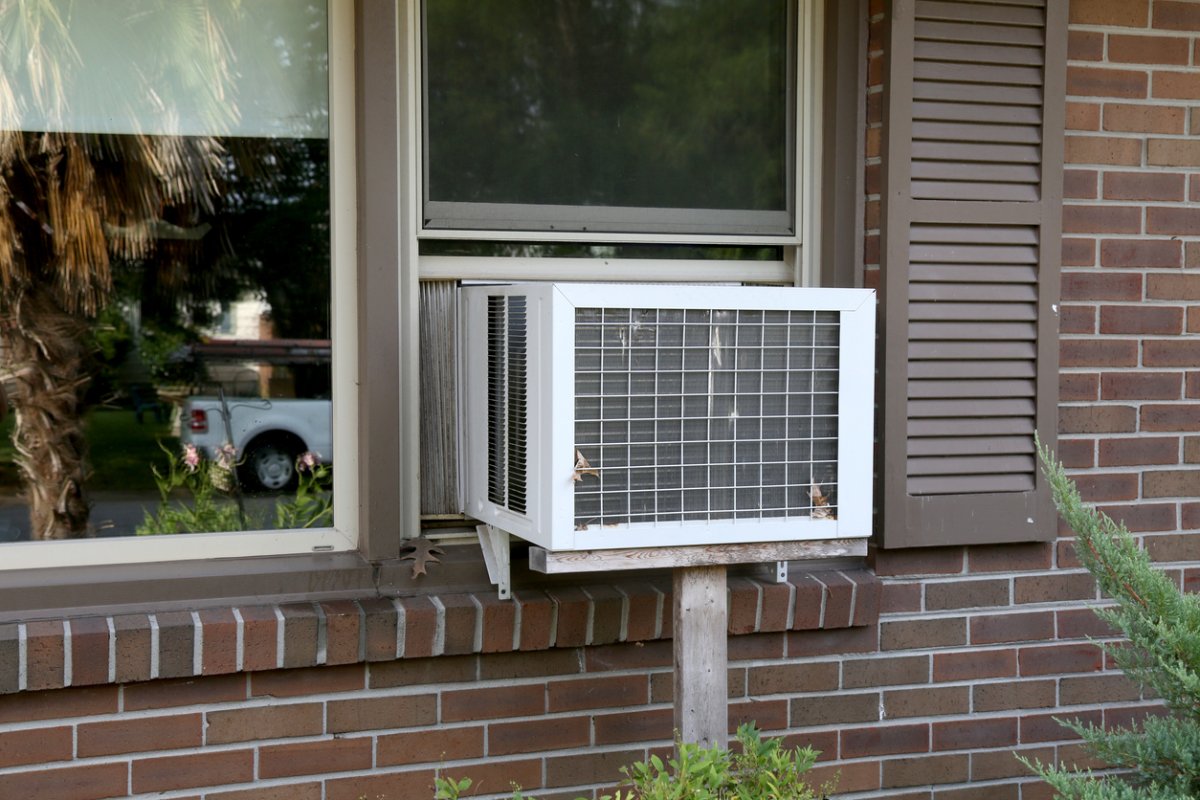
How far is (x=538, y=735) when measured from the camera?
3018 mm

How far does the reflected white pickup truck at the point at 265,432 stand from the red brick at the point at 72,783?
710 millimetres

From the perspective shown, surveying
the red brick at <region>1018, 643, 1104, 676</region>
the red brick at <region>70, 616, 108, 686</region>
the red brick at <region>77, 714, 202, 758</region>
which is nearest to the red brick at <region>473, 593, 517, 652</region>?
the red brick at <region>77, 714, 202, 758</region>

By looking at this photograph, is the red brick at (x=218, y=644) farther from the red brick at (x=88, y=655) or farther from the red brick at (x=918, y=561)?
the red brick at (x=918, y=561)

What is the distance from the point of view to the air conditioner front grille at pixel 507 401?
2.59 m

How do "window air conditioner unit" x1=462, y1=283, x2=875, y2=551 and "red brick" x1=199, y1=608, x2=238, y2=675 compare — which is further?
"red brick" x1=199, y1=608, x2=238, y2=675

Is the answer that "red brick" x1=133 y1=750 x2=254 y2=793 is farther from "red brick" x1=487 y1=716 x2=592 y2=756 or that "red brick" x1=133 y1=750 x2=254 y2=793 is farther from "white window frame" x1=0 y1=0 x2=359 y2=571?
"red brick" x1=487 y1=716 x2=592 y2=756

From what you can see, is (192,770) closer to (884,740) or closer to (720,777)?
(720,777)

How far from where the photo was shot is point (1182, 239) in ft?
11.0

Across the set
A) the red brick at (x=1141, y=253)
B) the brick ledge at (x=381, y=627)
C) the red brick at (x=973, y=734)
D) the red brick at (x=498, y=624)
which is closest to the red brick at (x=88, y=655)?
the brick ledge at (x=381, y=627)

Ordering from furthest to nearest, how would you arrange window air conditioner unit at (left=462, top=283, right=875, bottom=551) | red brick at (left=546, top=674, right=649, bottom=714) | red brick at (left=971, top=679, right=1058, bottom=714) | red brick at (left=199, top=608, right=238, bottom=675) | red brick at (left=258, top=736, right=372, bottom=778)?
red brick at (left=971, top=679, right=1058, bottom=714)
red brick at (left=546, top=674, right=649, bottom=714)
red brick at (left=258, top=736, right=372, bottom=778)
red brick at (left=199, top=608, right=238, bottom=675)
window air conditioner unit at (left=462, top=283, right=875, bottom=551)

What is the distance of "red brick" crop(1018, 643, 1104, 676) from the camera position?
3.36m

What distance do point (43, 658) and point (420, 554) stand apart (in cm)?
86

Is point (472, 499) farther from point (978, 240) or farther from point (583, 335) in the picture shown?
point (978, 240)

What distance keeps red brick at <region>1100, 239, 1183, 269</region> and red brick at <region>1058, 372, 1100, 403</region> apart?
0.31 meters
